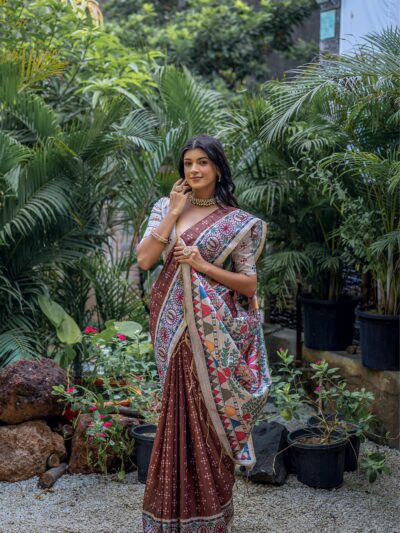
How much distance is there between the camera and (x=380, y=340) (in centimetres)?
507

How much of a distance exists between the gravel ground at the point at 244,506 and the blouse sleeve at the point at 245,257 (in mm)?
1377

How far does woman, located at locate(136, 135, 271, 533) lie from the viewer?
3.46m

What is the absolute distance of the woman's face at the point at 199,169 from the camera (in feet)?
A: 11.6

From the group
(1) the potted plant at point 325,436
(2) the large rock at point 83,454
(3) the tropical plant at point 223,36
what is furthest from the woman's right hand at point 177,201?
(3) the tropical plant at point 223,36

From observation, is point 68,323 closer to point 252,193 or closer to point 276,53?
point 252,193

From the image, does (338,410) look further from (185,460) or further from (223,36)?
(223,36)

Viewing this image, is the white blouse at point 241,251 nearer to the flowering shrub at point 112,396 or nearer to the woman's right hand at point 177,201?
the woman's right hand at point 177,201

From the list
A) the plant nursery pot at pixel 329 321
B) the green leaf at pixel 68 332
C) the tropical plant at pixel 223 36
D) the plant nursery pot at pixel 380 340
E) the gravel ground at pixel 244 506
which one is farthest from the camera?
the tropical plant at pixel 223 36

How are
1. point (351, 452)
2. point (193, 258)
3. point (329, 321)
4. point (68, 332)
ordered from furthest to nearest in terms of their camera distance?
1. point (329, 321)
2. point (68, 332)
3. point (351, 452)
4. point (193, 258)

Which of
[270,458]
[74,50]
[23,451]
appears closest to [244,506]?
[270,458]

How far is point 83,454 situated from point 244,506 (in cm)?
105

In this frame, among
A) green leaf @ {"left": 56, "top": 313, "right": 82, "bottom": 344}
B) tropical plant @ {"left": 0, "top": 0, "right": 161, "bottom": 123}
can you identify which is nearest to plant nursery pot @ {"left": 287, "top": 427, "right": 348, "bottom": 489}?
green leaf @ {"left": 56, "top": 313, "right": 82, "bottom": 344}

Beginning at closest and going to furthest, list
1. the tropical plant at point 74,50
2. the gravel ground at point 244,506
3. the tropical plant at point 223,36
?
the gravel ground at point 244,506 < the tropical plant at point 74,50 < the tropical plant at point 223,36

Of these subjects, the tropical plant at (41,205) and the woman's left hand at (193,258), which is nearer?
the woman's left hand at (193,258)
